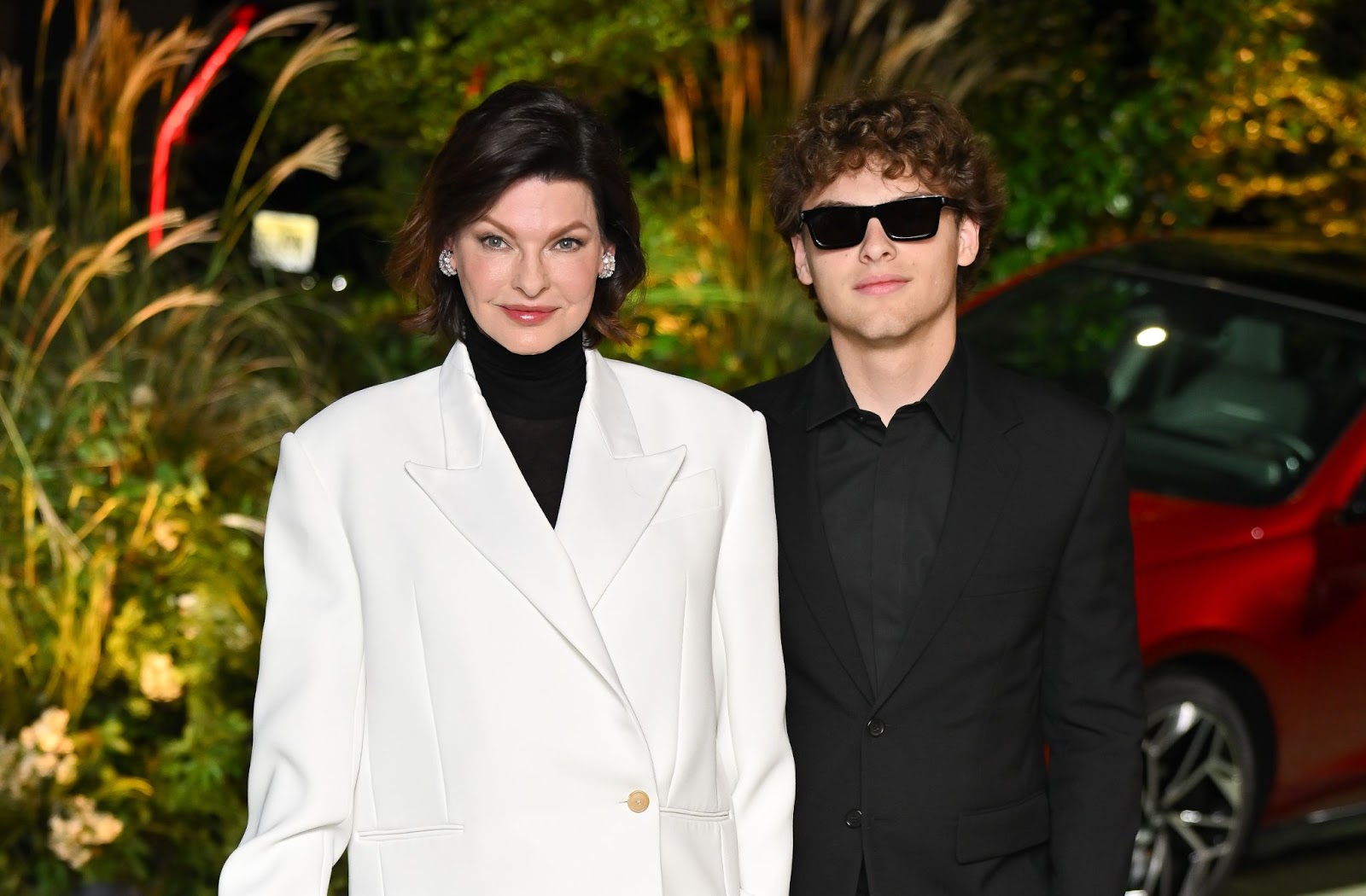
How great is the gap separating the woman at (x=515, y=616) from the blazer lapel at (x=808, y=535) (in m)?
0.22

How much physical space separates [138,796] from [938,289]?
2.80 metres

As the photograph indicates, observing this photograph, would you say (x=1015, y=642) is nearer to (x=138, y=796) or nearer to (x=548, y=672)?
(x=548, y=672)

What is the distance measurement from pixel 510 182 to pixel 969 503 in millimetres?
928

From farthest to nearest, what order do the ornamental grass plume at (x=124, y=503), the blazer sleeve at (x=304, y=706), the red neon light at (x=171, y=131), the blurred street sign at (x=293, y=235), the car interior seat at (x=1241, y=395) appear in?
the blurred street sign at (x=293, y=235)
the red neon light at (x=171, y=131)
the car interior seat at (x=1241, y=395)
the ornamental grass plume at (x=124, y=503)
the blazer sleeve at (x=304, y=706)

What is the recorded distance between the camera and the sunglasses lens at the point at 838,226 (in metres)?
3.19

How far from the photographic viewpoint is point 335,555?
2.75m

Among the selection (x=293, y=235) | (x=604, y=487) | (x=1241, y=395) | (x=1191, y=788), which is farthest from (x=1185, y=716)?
(x=293, y=235)

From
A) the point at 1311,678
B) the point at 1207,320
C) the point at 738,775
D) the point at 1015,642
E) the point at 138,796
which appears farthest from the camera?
the point at 1207,320

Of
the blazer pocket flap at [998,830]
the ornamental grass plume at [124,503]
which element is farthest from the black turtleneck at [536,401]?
the ornamental grass plume at [124,503]

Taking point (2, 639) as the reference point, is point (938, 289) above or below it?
above

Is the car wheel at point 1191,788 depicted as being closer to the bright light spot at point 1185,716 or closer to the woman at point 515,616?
the bright light spot at point 1185,716

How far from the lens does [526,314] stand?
111 inches

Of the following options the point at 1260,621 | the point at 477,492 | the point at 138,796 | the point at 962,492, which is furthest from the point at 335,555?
the point at 1260,621

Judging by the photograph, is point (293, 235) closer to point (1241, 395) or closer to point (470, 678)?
point (1241, 395)
